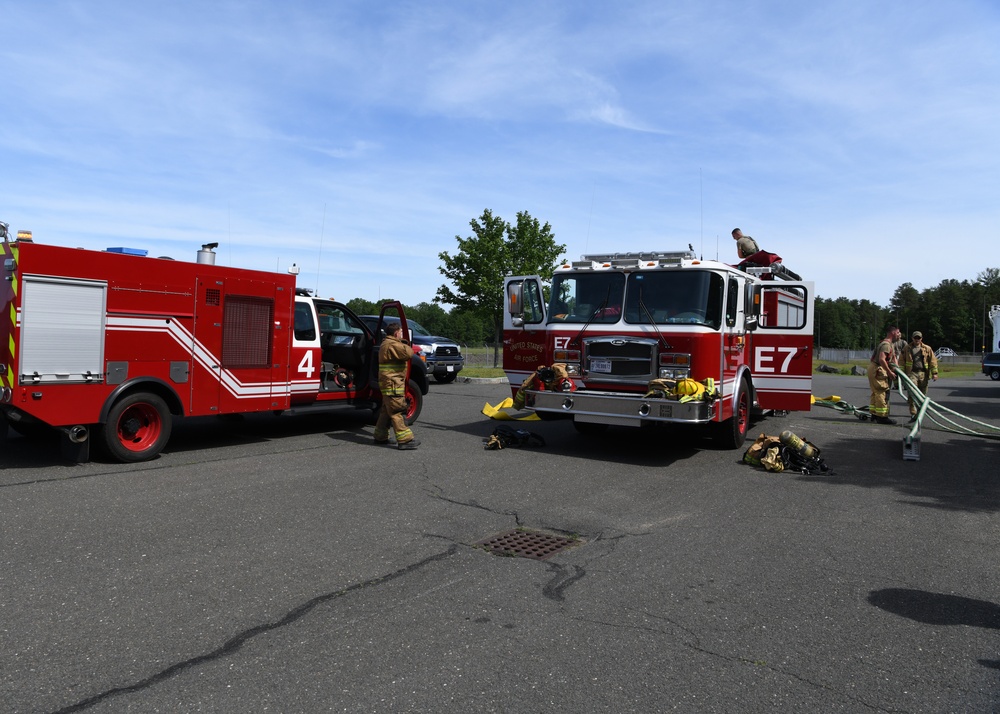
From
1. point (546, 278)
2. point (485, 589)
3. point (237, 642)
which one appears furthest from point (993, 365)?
point (237, 642)

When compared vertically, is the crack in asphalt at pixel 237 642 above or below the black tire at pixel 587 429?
below

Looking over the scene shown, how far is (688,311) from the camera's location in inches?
369

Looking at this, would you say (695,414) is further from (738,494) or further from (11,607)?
(11,607)

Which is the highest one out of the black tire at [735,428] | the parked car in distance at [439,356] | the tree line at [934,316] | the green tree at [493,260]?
the tree line at [934,316]

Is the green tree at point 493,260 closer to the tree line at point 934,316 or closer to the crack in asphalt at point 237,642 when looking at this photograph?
the crack in asphalt at point 237,642

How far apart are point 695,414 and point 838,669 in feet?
17.0

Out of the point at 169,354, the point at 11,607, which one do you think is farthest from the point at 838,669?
the point at 169,354

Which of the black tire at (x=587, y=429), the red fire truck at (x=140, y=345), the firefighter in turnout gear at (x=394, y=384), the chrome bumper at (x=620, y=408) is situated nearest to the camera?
the red fire truck at (x=140, y=345)

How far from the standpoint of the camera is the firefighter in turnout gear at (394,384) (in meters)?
9.80

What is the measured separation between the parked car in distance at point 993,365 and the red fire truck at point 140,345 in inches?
1436

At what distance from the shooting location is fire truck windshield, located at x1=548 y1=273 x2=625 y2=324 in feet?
32.4

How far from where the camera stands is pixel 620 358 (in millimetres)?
9516

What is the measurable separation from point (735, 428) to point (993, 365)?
3424cm

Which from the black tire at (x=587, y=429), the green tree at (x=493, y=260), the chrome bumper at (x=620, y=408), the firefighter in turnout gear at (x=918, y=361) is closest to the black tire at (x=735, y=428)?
the chrome bumper at (x=620, y=408)
